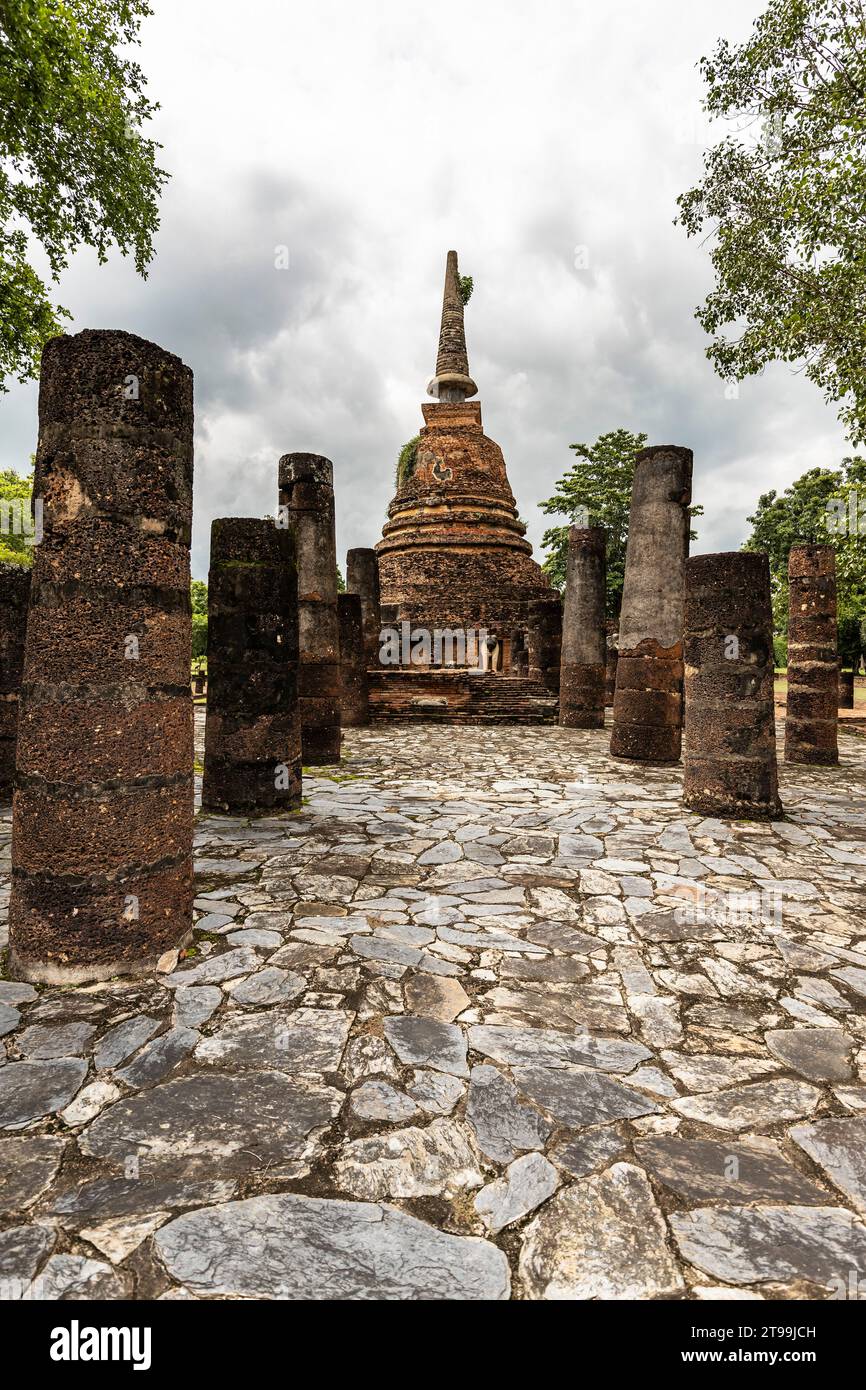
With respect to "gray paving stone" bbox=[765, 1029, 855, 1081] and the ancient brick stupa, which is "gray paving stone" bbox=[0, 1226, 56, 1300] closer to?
"gray paving stone" bbox=[765, 1029, 855, 1081]

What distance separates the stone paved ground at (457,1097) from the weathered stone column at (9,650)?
301 centimetres

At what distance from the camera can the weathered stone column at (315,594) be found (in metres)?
7.57

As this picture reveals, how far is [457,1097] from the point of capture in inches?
80.7

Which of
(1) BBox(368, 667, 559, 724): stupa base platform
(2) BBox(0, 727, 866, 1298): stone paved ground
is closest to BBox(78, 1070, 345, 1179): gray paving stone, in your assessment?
(2) BBox(0, 727, 866, 1298): stone paved ground

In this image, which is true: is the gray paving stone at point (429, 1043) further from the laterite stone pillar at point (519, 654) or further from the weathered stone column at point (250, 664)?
the laterite stone pillar at point (519, 654)

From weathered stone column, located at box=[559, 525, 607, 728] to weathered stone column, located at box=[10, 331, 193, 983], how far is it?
1051cm

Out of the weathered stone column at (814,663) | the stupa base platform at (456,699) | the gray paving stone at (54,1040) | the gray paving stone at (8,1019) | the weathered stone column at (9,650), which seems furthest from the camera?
the stupa base platform at (456,699)

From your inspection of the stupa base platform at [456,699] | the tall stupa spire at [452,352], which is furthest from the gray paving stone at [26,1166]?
the tall stupa spire at [452,352]

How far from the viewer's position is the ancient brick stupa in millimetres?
21125

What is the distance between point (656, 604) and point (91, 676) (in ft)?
22.1

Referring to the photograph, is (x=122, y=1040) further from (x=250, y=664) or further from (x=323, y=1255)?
(x=250, y=664)

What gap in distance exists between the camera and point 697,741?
5809 millimetres

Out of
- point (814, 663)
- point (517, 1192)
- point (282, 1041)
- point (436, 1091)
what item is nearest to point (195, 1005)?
point (282, 1041)

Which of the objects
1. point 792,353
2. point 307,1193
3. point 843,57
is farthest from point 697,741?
point 843,57
